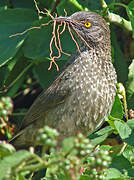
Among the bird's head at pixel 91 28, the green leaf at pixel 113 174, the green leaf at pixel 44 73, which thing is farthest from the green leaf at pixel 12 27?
the green leaf at pixel 113 174

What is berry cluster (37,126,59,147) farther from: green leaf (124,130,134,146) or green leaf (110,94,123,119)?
green leaf (110,94,123,119)

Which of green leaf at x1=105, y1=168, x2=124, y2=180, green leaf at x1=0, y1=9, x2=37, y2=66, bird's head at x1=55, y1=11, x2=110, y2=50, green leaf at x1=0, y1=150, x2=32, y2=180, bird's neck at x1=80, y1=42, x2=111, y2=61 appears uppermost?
green leaf at x1=0, y1=150, x2=32, y2=180

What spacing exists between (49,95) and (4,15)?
3.88 feet

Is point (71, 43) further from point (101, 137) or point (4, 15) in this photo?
point (101, 137)

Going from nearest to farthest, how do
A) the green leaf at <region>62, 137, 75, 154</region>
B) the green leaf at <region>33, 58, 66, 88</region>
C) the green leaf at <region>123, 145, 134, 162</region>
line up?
1. the green leaf at <region>62, 137, 75, 154</region>
2. the green leaf at <region>123, 145, 134, 162</region>
3. the green leaf at <region>33, 58, 66, 88</region>

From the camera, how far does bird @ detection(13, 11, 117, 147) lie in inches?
151

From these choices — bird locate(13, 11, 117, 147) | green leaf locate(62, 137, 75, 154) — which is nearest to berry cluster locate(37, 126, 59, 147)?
green leaf locate(62, 137, 75, 154)

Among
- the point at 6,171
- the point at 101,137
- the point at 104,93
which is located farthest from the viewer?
the point at 104,93

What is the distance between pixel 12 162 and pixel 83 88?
2000 millimetres

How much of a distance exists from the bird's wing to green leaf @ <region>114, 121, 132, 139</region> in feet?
2.60


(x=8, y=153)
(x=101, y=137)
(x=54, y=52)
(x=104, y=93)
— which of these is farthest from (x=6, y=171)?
(x=54, y=52)

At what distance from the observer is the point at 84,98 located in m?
3.79

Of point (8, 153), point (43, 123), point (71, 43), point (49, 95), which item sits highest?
point (8, 153)

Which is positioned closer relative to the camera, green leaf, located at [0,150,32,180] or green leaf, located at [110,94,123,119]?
green leaf, located at [0,150,32,180]
